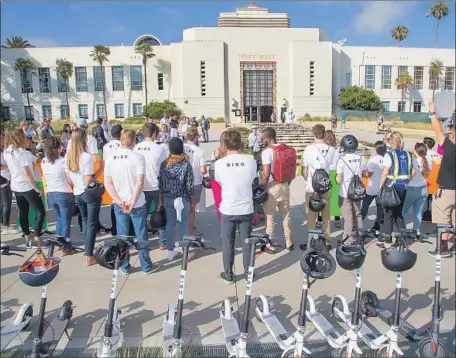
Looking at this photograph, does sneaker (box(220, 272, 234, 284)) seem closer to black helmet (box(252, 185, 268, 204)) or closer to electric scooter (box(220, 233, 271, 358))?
electric scooter (box(220, 233, 271, 358))

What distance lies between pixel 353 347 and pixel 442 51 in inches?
2563

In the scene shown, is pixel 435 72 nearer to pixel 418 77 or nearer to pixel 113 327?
pixel 418 77

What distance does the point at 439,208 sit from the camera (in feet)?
15.6

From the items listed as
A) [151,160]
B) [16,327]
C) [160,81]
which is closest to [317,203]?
[151,160]

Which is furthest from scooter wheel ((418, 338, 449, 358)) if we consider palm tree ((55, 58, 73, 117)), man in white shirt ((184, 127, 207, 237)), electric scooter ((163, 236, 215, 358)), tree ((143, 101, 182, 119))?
palm tree ((55, 58, 73, 117))

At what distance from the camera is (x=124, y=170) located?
4750mm

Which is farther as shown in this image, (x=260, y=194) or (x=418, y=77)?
(x=418, y=77)

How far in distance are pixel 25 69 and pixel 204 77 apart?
79.5 feet

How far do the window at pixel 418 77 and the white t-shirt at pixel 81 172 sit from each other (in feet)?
200

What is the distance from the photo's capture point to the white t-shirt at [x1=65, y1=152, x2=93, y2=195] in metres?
5.14

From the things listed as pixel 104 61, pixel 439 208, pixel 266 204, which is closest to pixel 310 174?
pixel 266 204

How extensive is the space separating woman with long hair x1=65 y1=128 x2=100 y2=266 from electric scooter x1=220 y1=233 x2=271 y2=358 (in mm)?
2369

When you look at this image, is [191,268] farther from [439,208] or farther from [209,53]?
[209,53]

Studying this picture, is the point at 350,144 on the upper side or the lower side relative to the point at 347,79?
lower
